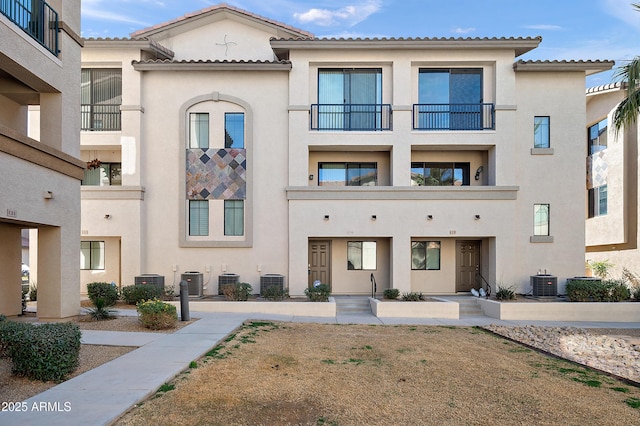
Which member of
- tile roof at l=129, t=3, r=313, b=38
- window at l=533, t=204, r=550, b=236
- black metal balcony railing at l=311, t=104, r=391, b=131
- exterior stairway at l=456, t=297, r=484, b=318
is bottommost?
exterior stairway at l=456, t=297, r=484, b=318

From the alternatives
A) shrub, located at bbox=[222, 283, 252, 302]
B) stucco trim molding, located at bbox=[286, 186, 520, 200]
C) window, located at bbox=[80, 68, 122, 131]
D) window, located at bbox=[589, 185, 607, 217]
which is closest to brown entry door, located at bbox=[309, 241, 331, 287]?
stucco trim molding, located at bbox=[286, 186, 520, 200]

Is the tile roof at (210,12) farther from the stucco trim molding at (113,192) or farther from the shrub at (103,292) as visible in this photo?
the shrub at (103,292)

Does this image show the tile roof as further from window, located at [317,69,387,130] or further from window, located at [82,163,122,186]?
window, located at [82,163,122,186]

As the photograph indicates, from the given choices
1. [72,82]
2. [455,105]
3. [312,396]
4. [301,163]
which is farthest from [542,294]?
[72,82]

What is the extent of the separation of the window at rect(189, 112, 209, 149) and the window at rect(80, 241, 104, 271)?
614cm

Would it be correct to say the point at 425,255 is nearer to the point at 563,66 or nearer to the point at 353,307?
the point at 353,307

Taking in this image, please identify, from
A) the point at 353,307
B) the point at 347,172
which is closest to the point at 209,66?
the point at 347,172

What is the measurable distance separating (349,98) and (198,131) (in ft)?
22.2

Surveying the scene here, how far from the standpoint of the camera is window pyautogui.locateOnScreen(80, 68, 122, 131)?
18047mm

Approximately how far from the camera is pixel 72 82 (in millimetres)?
12367

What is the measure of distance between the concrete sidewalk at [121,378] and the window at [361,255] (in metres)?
7.25

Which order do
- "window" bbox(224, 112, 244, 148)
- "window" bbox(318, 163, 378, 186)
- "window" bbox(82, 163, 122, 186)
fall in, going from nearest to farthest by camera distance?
1. "window" bbox(224, 112, 244, 148)
2. "window" bbox(82, 163, 122, 186)
3. "window" bbox(318, 163, 378, 186)

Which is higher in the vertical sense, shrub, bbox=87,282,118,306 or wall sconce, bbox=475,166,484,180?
wall sconce, bbox=475,166,484,180

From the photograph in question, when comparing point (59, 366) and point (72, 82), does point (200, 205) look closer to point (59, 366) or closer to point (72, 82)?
point (72, 82)
